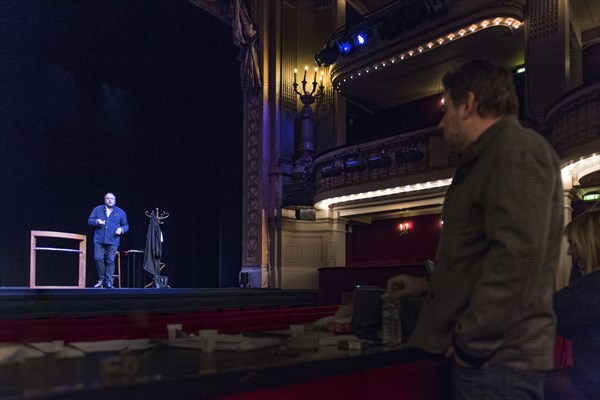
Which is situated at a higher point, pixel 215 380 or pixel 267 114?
pixel 267 114

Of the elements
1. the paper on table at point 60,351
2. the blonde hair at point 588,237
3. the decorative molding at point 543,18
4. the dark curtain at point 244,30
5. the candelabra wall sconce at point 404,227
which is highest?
the dark curtain at point 244,30

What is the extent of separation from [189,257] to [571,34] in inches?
355

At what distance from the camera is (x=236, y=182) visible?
39.3 feet

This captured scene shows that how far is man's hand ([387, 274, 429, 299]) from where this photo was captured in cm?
141

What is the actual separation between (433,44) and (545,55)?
2214mm

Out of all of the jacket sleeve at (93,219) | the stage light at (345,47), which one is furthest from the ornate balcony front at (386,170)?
the jacket sleeve at (93,219)

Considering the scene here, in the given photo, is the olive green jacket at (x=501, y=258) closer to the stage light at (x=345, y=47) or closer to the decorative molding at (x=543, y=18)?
the decorative molding at (x=543, y=18)

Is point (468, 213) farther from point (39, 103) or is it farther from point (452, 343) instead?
point (39, 103)

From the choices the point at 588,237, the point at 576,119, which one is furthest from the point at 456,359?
the point at 576,119

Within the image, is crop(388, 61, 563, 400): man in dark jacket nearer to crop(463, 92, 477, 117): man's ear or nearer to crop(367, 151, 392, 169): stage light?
crop(463, 92, 477, 117): man's ear

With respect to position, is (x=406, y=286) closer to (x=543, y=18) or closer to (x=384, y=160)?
(x=384, y=160)

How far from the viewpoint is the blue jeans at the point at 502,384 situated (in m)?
1.08

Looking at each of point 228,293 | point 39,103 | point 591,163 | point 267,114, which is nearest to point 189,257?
point 267,114

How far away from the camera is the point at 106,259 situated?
845cm
